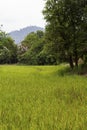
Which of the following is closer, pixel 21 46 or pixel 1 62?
pixel 1 62

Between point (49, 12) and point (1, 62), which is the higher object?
point (49, 12)

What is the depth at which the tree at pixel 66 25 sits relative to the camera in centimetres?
3434

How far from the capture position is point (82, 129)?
6.78 m

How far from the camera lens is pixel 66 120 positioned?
747 centimetres

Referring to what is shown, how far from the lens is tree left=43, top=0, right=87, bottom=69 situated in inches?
1352

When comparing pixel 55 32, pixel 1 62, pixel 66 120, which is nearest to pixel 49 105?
pixel 66 120

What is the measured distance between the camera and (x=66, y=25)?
3500 cm

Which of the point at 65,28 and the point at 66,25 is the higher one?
the point at 66,25

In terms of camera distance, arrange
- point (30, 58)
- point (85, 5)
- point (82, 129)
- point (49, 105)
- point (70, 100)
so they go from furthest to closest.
Result: 1. point (30, 58)
2. point (85, 5)
3. point (70, 100)
4. point (49, 105)
5. point (82, 129)

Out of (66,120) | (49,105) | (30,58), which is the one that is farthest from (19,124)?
→ (30,58)

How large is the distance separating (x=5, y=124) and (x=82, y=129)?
1789 mm

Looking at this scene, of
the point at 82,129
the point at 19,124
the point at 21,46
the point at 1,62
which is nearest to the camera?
the point at 82,129

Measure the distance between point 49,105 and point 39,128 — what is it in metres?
2.89

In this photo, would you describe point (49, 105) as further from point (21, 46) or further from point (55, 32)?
point (21, 46)
